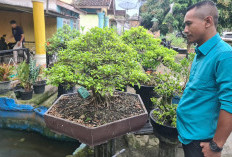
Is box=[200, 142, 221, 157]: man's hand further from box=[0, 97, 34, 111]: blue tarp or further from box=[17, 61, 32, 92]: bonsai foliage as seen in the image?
box=[17, 61, 32, 92]: bonsai foliage

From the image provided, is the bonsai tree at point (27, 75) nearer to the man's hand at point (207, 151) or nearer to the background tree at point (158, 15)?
the man's hand at point (207, 151)

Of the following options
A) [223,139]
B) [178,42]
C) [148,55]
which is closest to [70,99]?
[148,55]

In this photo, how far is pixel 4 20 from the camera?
9.34 m

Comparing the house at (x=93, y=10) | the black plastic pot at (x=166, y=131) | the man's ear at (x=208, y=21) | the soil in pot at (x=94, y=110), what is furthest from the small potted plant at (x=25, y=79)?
the house at (x=93, y=10)

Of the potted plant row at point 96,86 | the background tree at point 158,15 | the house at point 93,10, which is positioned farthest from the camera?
the background tree at point 158,15

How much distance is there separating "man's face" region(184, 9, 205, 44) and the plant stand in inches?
64.3

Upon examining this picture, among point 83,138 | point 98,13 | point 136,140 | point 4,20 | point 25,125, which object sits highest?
point 98,13

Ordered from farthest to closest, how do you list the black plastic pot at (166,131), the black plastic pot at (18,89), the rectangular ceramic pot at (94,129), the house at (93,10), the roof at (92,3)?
the house at (93,10) → the roof at (92,3) → the black plastic pot at (18,89) → the black plastic pot at (166,131) → the rectangular ceramic pot at (94,129)

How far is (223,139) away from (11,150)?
153 inches

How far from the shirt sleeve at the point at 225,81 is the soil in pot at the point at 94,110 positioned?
118 centimetres

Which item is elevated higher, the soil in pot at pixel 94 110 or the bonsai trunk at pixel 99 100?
the bonsai trunk at pixel 99 100

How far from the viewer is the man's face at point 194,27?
1.45 meters

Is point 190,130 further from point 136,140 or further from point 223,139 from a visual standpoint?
point 136,140

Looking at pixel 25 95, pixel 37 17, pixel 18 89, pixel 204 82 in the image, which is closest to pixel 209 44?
pixel 204 82
